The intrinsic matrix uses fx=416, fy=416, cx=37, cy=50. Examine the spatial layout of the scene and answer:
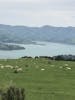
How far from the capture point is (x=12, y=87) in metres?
16.2

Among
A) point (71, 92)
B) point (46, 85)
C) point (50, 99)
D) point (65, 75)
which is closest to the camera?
point (50, 99)

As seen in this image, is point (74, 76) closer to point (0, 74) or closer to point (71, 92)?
point (0, 74)

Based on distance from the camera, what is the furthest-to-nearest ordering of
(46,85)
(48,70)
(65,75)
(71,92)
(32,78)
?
(48,70) < (65,75) < (32,78) < (46,85) < (71,92)

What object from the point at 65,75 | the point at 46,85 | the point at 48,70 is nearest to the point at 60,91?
the point at 46,85

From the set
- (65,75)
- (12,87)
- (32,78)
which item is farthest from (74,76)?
(12,87)

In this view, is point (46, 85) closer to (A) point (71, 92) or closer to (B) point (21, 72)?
(A) point (71, 92)

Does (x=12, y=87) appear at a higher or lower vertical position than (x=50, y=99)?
higher

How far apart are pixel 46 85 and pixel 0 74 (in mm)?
5897

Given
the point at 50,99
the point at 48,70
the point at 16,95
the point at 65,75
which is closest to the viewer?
the point at 16,95

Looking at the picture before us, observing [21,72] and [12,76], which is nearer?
[12,76]

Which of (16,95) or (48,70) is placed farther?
(48,70)

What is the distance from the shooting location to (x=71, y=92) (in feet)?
81.8

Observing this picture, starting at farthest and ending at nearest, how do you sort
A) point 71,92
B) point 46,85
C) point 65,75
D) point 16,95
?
point 65,75
point 46,85
point 71,92
point 16,95

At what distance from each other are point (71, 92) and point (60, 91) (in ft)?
2.77
